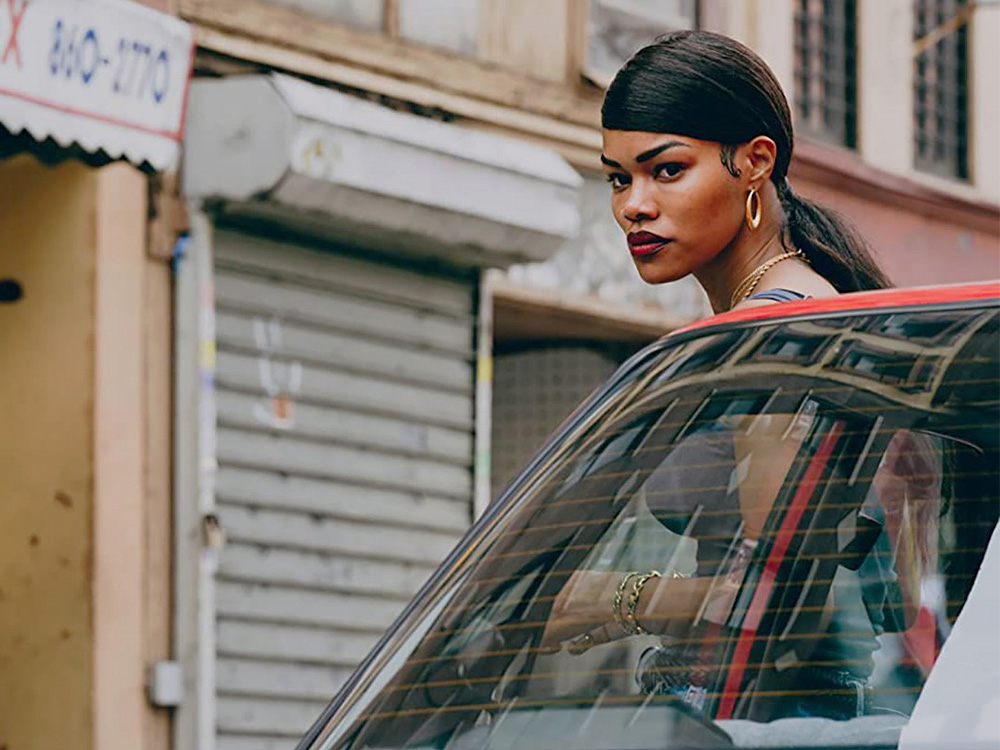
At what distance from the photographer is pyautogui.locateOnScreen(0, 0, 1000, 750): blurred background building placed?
1007 cm

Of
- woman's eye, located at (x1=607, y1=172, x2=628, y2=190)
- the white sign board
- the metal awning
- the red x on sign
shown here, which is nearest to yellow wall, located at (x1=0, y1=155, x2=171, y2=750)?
the metal awning

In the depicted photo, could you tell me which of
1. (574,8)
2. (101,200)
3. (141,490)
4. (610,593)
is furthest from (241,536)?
(610,593)

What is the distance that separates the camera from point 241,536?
1078 cm

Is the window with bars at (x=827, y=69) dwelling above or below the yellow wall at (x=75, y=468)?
above

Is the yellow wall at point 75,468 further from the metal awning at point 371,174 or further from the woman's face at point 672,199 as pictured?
the woman's face at point 672,199

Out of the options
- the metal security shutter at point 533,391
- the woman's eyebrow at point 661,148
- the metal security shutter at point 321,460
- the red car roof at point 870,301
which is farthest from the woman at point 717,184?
the metal security shutter at point 533,391

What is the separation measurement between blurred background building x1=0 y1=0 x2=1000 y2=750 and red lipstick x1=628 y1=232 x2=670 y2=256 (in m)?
5.44

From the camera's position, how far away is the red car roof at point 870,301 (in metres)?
2.92

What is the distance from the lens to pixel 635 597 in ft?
10.2

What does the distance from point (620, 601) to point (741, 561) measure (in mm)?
234

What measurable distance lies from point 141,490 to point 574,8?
3.88 meters

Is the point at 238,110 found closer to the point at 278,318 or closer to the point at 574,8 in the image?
the point at 278,318

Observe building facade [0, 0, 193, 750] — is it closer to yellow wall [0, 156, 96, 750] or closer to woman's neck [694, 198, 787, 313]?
yellow wall [0, 156, 96, 750]

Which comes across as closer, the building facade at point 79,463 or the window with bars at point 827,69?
the building facade at point 79,463
